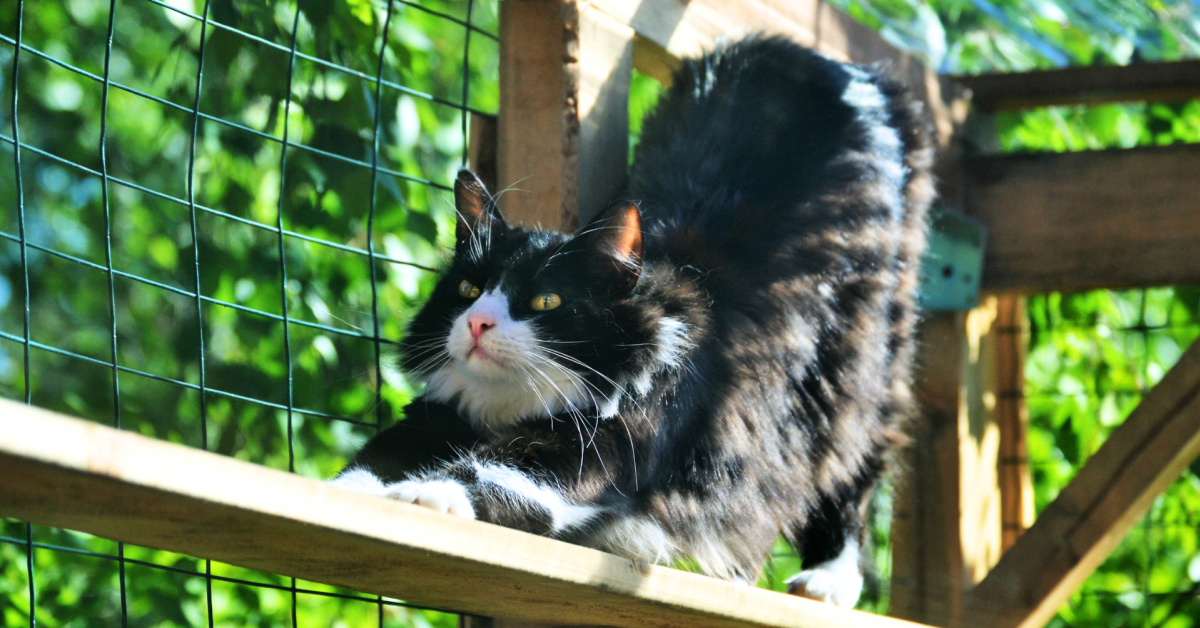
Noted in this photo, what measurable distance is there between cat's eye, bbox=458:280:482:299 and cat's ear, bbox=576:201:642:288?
0.17m

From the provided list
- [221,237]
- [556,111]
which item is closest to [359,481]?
[556,111]

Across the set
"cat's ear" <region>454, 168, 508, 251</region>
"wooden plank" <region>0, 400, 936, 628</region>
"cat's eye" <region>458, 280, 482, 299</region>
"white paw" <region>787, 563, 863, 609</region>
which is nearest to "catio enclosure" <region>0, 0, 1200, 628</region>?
"wooden plank" <region>0, 400, 936, 628</region>

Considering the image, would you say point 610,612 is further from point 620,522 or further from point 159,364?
point 159,364

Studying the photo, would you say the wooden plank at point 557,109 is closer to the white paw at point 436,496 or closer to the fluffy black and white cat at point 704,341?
the fluffy black and white cat at point 704,341

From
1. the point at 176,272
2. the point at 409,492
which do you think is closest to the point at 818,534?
the point at 409,492

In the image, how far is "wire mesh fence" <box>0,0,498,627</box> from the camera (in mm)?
2439

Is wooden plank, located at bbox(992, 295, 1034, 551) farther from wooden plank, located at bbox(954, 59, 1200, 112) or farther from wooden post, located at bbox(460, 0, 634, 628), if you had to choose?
wooden post, located at bbox(460, 0, 634, 628)

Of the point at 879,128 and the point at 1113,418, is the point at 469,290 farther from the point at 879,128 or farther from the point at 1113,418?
the point at 1113,418

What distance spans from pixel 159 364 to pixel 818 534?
87.0 inches

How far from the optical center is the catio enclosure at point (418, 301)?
1.06 metres

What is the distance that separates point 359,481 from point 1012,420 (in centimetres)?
183

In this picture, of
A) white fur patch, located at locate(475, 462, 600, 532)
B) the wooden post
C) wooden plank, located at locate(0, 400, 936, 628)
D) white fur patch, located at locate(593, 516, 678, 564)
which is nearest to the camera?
wooden plank, located at locate(0, 400, 936, 628)

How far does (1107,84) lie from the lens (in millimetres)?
2434

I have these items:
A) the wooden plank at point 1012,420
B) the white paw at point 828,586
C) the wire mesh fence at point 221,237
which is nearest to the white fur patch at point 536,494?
the white paw at point 828,586
